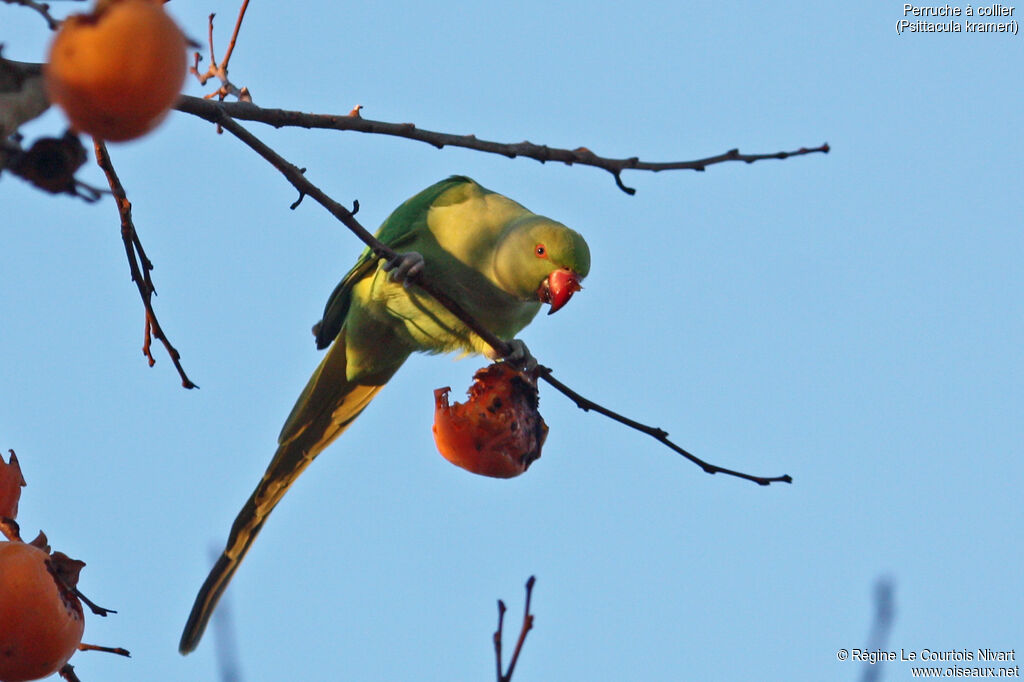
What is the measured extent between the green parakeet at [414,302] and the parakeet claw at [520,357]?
21cm

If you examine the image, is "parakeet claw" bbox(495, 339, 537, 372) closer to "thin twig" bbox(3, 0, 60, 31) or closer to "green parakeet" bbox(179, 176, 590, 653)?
"green parakeet" bbox(179, 176, 590, 653)

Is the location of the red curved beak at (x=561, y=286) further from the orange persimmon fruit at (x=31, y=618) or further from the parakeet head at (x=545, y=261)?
the orange persimmon fruit at (x=31, y=618)

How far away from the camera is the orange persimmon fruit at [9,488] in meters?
2.44

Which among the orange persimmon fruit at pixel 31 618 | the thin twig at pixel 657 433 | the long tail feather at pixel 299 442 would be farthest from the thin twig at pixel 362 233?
the long tail feather at pixel 299 442

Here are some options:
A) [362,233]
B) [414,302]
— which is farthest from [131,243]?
[414,302]

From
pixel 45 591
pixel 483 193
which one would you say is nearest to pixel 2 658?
pixel 45 591

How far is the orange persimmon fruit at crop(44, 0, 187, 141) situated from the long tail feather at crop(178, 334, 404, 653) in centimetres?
304

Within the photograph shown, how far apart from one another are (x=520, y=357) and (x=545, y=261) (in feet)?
1.37

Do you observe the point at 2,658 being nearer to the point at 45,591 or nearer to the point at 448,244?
the point at 45,591

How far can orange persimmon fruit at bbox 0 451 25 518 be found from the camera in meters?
2.44

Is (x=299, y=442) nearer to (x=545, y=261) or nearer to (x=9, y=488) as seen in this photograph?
(x=545, y=261)

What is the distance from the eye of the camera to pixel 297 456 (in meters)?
4.79

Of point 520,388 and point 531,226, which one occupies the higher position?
point 531,226

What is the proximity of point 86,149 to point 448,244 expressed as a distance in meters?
3.10
